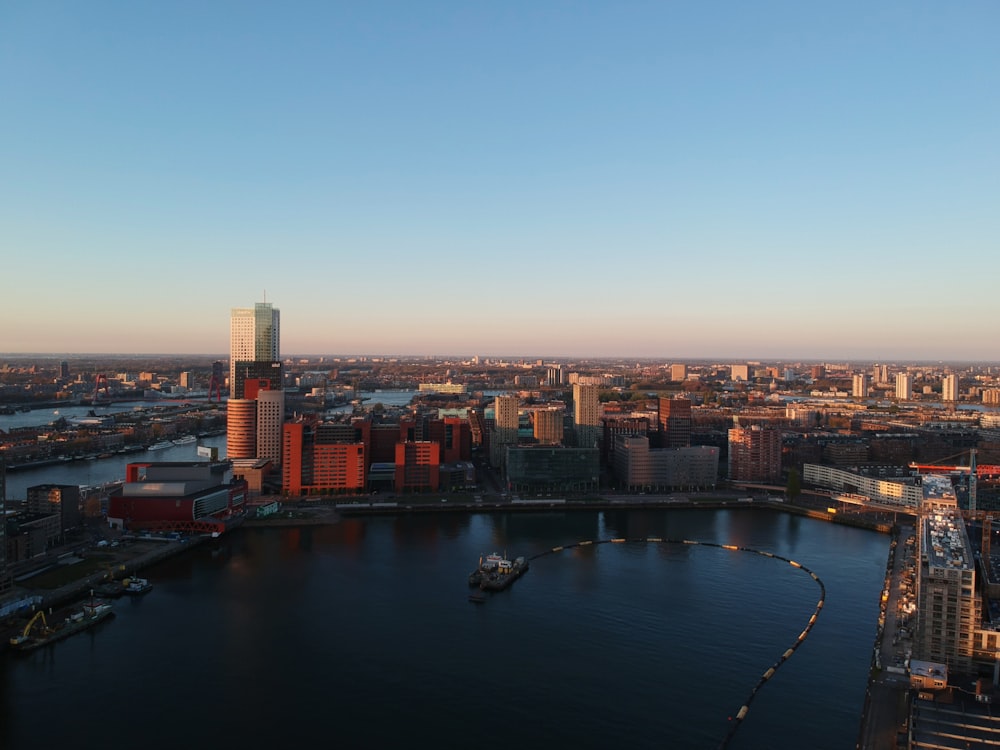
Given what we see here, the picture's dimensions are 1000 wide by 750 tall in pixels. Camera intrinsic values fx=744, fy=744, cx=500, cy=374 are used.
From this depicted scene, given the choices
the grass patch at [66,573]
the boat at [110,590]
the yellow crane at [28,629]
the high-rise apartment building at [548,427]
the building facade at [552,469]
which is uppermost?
the high-rise apartment building at [548,427]

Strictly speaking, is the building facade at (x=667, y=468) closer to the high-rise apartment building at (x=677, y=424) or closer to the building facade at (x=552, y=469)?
the building facade at (x=552, y=469)

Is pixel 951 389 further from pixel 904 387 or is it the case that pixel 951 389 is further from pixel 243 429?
pixel 243 429

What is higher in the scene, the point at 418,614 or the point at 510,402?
A: the point at 510,402

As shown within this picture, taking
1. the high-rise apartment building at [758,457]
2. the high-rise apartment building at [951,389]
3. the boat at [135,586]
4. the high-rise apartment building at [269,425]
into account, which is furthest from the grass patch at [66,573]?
the high-rise apartment building at [951,389]

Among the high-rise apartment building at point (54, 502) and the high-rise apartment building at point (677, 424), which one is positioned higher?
the high-rise apartment building at point (677, 424)

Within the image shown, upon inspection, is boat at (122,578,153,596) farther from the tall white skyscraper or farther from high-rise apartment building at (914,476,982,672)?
the tall white skyscraper


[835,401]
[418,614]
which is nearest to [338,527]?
[418,614]

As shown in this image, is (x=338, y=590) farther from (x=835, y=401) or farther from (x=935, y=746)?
(x=835, y=401)
